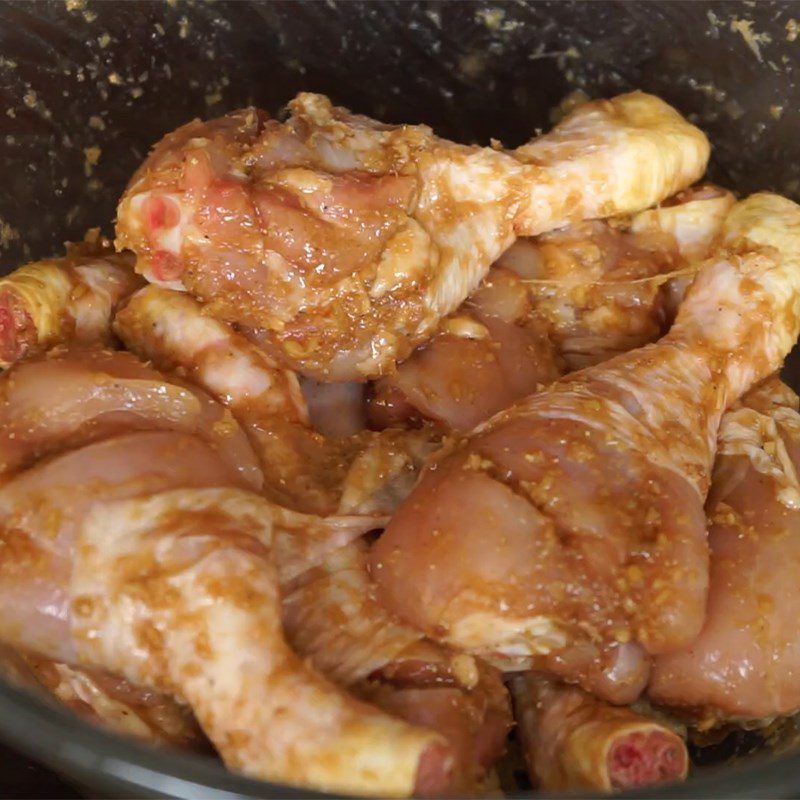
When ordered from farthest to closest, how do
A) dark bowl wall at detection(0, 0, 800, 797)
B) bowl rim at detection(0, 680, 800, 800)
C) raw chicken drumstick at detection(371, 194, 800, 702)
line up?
dark bowl wall at detection(0, 0, 800, 797)
raw chicken drumstick at detection(371, 194, 800, 702)
bowl rim at detection(0, 680, 800, 800)

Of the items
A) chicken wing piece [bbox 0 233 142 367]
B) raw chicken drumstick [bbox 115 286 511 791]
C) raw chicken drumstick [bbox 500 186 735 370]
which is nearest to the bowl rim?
raw chicken drumstick [bbox 115 286 511 791]

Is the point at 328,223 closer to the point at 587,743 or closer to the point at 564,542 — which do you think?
the point at 564,542

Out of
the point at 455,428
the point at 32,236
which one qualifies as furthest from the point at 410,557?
the point at 32,236

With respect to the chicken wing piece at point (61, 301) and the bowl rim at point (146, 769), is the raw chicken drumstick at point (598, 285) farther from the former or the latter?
the bowl rim at point (146, 769)

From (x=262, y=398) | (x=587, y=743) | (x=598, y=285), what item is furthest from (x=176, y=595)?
(x=598, y=285)

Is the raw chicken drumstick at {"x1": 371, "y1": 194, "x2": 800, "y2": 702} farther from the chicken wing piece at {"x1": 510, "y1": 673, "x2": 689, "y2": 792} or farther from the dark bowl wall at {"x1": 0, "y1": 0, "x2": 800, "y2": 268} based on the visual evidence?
the dark bowl wall at {"x1": 0, "y1": 0, "x2": 800, "y2": 268}

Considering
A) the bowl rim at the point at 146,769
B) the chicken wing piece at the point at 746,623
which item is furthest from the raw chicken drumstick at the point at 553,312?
the bowl rim at the point at 146,769

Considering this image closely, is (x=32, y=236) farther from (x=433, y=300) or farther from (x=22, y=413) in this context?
(x=433, y=300)
